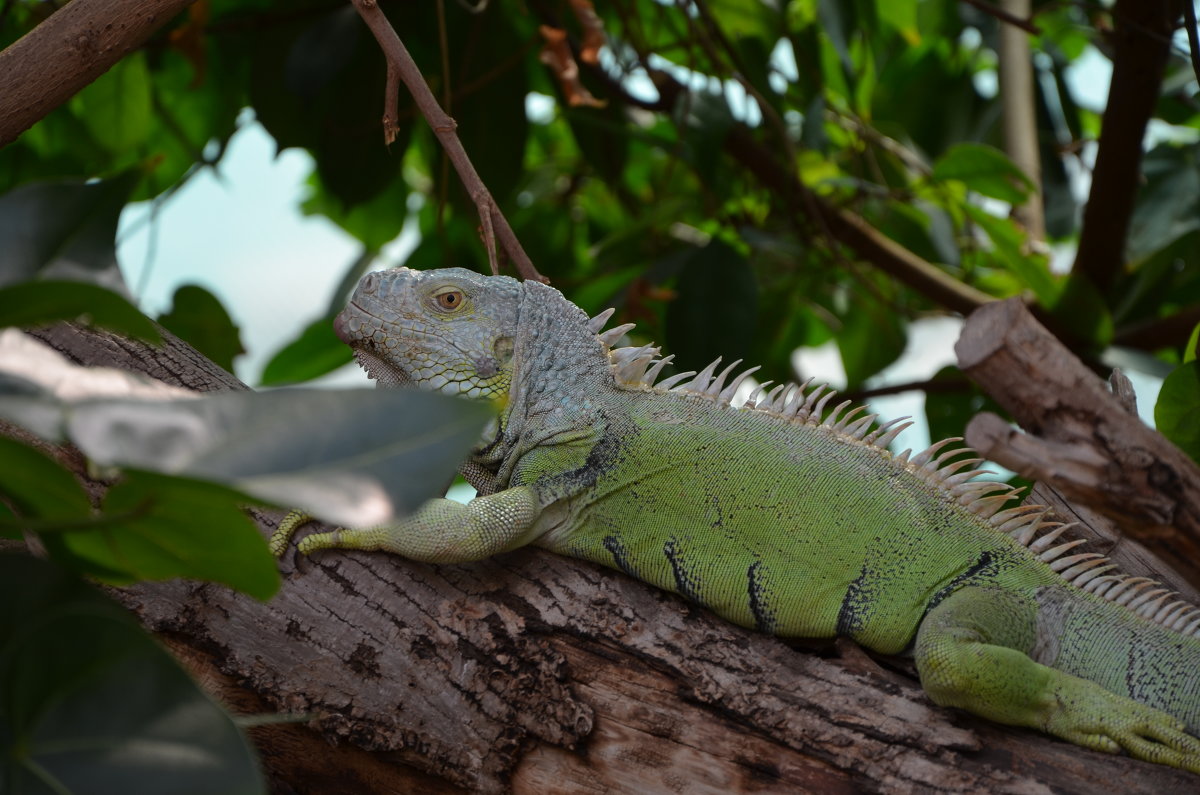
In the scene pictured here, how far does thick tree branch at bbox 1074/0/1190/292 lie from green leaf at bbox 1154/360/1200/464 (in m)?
1.35

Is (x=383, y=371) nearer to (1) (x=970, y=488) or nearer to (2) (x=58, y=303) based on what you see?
(1) (x=970, y=488)

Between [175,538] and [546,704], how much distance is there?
116cm

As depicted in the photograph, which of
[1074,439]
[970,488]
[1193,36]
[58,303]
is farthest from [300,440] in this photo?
[1193,36]

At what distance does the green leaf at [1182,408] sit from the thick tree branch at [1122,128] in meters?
1.35

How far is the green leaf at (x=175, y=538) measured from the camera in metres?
1.22

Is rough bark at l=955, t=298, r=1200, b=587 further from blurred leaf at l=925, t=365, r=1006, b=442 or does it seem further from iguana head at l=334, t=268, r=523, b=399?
blurred leaf at l=925, t=365, r=1006, b=442

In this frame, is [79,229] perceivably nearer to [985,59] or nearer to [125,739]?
[125,739]

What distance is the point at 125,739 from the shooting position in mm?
1196

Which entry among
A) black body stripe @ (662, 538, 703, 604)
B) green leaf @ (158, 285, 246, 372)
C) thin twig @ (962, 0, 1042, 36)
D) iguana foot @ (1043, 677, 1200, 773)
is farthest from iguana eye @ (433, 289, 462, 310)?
thin twig @ (962, 0, 1042, 36)

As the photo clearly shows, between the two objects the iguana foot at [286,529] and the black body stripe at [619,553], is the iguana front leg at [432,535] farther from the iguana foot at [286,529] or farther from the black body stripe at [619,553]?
the black body stripe at [619,553]

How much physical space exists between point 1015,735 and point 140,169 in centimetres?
213

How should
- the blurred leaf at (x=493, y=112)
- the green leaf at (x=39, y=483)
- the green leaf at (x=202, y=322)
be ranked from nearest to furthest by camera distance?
1. the green leaf at (x=39, y=483)
2. the green leaf at (x=202, y=322)
3. the blurred leaf at (x=493, y=112)

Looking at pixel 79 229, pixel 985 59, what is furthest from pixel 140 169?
pixel 985 59

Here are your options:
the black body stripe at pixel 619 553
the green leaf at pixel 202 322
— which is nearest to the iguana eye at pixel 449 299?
the black body stripe at pixel 619 553
